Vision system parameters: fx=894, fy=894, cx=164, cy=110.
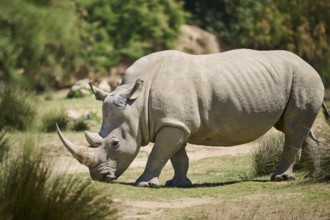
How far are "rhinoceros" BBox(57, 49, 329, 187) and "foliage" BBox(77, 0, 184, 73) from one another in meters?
14.8

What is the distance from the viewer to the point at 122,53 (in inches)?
1024

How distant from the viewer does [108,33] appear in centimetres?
2644

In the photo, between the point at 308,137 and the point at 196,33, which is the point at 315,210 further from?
the point at 196,33

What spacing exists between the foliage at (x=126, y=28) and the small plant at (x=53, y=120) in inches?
325

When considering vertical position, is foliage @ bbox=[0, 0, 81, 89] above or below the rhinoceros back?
below

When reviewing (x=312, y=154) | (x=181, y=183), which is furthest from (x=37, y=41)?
(x=312, y=154)

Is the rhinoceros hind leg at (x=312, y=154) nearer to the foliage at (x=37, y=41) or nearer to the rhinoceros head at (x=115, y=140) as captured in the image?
the rhinoceros head at (x=115, y=140)

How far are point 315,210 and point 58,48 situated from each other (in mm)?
17045

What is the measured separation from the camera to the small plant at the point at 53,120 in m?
16.7

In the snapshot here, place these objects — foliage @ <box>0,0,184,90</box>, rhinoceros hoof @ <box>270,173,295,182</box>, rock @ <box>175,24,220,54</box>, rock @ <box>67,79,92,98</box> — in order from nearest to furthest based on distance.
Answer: rhinoceros hoof @ <box>270,173,295,182</box> < rock @ <box>67,79,92,98</box> < foliage @ <box>0,0,184,90</box> < rock @ <box>175,24,220,54</box>

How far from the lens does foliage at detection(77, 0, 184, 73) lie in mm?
25797

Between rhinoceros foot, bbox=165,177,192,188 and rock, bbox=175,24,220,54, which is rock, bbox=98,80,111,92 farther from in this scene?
rhinoceros foot, bbox=165,177,192,188

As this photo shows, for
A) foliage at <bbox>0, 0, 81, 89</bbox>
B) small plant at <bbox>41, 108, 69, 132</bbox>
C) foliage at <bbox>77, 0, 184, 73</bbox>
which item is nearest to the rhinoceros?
small plant at <bbox>41, 108, 69, 132</bbox>

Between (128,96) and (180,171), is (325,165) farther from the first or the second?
(128,96)
